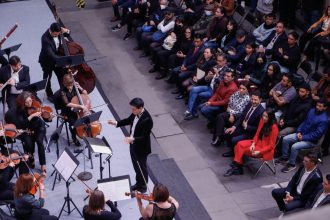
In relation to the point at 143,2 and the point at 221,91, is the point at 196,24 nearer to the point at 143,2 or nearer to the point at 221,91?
the point at 143,2

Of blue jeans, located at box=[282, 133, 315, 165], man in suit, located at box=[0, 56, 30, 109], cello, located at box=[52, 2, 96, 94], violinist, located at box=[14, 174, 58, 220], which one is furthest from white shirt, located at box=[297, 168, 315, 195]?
man in suit, located at box=[0, 56, 30, 109]

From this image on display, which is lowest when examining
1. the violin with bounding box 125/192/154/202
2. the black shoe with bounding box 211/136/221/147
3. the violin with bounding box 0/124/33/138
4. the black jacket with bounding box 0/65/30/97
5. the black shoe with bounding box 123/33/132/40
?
the black shoe with bounding box 211/136/221/147

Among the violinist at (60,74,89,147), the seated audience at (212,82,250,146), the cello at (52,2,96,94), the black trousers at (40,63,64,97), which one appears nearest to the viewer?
the violinist at (60,74,89,147)

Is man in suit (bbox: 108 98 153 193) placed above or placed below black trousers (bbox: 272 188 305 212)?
above

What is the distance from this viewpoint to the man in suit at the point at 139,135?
19.8 feet

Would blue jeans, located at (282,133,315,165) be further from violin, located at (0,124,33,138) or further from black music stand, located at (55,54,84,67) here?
violin, located at (0,124,33,138)

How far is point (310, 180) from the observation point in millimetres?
5816

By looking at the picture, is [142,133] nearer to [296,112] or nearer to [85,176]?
[85,176]

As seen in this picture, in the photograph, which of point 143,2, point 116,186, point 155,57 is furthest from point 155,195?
point 143,2

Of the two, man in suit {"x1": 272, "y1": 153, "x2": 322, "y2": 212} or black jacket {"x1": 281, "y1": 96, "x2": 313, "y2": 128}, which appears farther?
black jacket {"x1": 281, "y1": 96, "x2": 313, "y2": 128}

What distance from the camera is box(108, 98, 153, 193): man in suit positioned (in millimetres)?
6027

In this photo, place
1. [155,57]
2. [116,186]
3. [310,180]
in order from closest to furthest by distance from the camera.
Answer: [116,186] → [310,180] → [155,57]

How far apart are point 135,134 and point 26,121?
172cm

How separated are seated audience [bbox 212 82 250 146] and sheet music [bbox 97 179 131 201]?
3.03 meters
